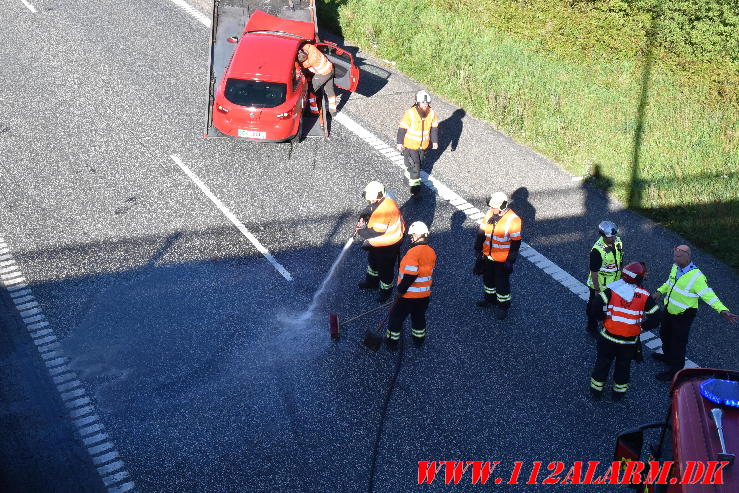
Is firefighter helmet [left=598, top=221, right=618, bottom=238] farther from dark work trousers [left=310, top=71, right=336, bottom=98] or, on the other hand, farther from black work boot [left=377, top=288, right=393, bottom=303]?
dark work trousers [left=310, top=71, right=336, bottom=98]

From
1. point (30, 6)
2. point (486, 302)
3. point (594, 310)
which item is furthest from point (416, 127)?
point (30, 6)

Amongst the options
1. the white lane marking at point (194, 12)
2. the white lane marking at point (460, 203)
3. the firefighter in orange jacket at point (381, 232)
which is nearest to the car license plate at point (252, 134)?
the white lane marking at point (460, 203)

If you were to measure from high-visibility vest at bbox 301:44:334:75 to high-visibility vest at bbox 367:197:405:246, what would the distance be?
5.28 meters

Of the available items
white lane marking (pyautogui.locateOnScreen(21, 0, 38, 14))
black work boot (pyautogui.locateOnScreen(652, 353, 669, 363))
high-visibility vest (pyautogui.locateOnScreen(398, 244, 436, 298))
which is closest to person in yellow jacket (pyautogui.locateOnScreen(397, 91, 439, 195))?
high-visibility vest (pyautogui.locateOnScreen(398, 244, 436, 298))

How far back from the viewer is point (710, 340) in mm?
10266

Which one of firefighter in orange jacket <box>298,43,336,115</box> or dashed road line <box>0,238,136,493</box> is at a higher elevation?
firefighter in orange jacket <box>298,43,336,115</box>

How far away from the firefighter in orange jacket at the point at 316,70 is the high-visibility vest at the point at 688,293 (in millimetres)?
7924

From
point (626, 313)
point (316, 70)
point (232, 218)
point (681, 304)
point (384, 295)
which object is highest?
point (316, 70)

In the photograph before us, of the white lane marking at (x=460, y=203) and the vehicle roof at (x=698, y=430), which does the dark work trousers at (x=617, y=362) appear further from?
the vehicle roof at (x=698, y=430)

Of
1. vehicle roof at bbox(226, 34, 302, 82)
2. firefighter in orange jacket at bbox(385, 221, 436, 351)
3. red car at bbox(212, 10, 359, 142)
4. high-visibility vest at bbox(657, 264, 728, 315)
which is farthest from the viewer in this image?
vehicle roof at bbox(226, 34, 302, 82)

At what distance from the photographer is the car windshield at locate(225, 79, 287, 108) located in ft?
45.5

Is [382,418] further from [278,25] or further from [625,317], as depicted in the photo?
[278,25]

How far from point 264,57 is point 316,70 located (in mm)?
1001

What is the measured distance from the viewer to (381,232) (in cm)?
1037
